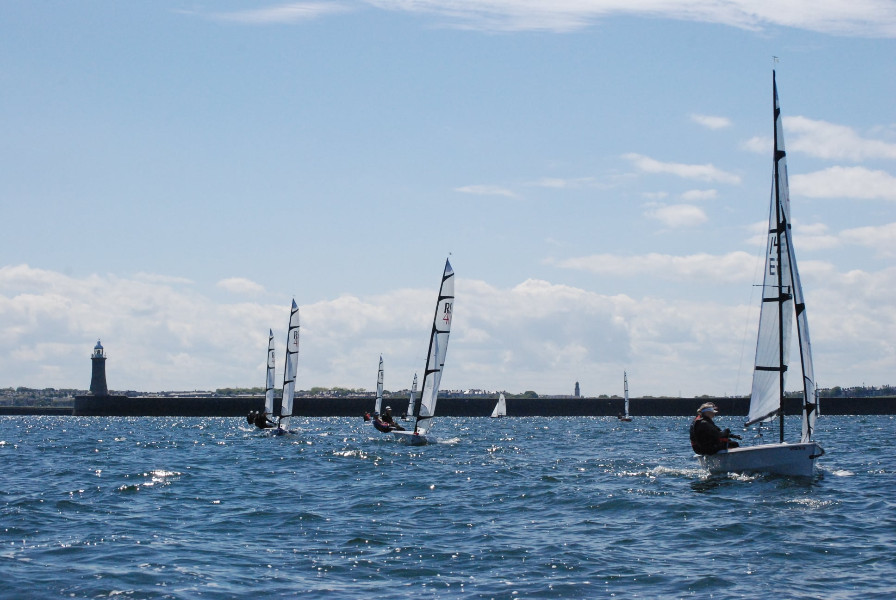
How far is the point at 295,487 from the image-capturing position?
23406 millimetres

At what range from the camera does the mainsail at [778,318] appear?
2562cm

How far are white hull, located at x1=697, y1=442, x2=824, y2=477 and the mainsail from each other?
1697mm

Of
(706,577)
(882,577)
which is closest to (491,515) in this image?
(706,577)

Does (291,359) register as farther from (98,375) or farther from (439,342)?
(98,375)

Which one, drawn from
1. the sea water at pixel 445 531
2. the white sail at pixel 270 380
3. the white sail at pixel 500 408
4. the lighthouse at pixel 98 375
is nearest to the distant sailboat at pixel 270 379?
the white sail at pixel 270 380

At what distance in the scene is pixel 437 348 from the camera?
40844mm

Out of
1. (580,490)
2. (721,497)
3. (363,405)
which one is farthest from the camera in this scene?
(363,405)

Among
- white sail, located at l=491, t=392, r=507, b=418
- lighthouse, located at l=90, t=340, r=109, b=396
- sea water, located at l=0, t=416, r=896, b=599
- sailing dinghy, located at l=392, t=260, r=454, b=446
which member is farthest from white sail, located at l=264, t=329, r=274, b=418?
lighthouse, located at l=90, t=340, r=109, b=396

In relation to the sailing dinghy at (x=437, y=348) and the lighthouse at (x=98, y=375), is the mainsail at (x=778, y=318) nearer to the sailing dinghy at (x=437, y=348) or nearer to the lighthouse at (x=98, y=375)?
the sailing dinghy at (x=437, y=348)

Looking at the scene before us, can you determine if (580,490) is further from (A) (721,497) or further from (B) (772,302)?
(B) (772,302)

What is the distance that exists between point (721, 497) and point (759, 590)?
881 cm

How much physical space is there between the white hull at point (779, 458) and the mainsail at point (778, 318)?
66.8 inches

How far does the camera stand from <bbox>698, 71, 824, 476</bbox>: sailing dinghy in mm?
24719

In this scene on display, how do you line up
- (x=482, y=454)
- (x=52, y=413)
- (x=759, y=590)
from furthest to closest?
(x=52, y=413) < (x=482, y=454) < (x=759, y=590)
